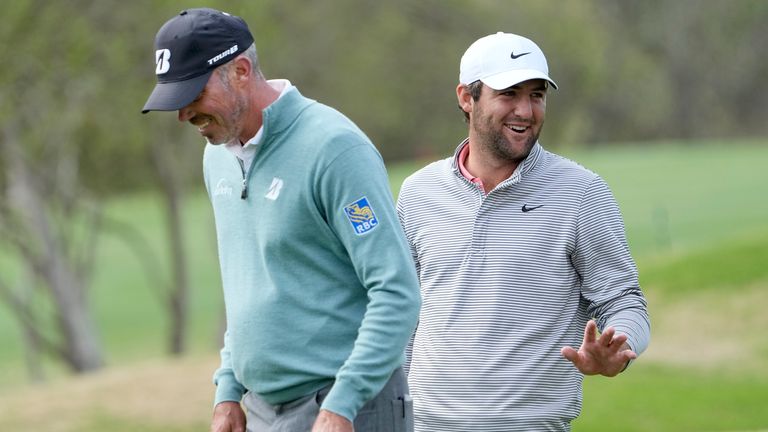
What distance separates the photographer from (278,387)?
359 cm

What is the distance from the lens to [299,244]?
11.5 feet

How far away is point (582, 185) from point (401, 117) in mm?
28121

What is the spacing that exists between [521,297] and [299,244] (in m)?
0.91

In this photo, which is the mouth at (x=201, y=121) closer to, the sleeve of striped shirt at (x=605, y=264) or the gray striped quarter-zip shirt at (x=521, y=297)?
the gray striped quarter-zip shirt at (x=521, y=297)

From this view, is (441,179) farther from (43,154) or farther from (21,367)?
(21,367)

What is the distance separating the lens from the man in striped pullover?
4109 millimetres

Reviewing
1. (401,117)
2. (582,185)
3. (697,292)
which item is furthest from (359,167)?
(401,117)

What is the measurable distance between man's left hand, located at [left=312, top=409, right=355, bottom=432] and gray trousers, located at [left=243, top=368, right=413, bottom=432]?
8.0 inches

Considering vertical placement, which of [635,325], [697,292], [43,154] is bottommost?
[43,154]

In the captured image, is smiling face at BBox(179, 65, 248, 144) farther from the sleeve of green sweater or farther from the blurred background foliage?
the blurred background foliage

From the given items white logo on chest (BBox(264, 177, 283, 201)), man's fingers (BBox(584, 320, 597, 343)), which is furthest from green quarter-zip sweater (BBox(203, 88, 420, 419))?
man's fingers (BBox(584, 320, 597, 343))

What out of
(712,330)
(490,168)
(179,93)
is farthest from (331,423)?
(712,330)

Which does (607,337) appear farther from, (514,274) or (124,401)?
(124,401)

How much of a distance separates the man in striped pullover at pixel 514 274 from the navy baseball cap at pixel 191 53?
981 mm
